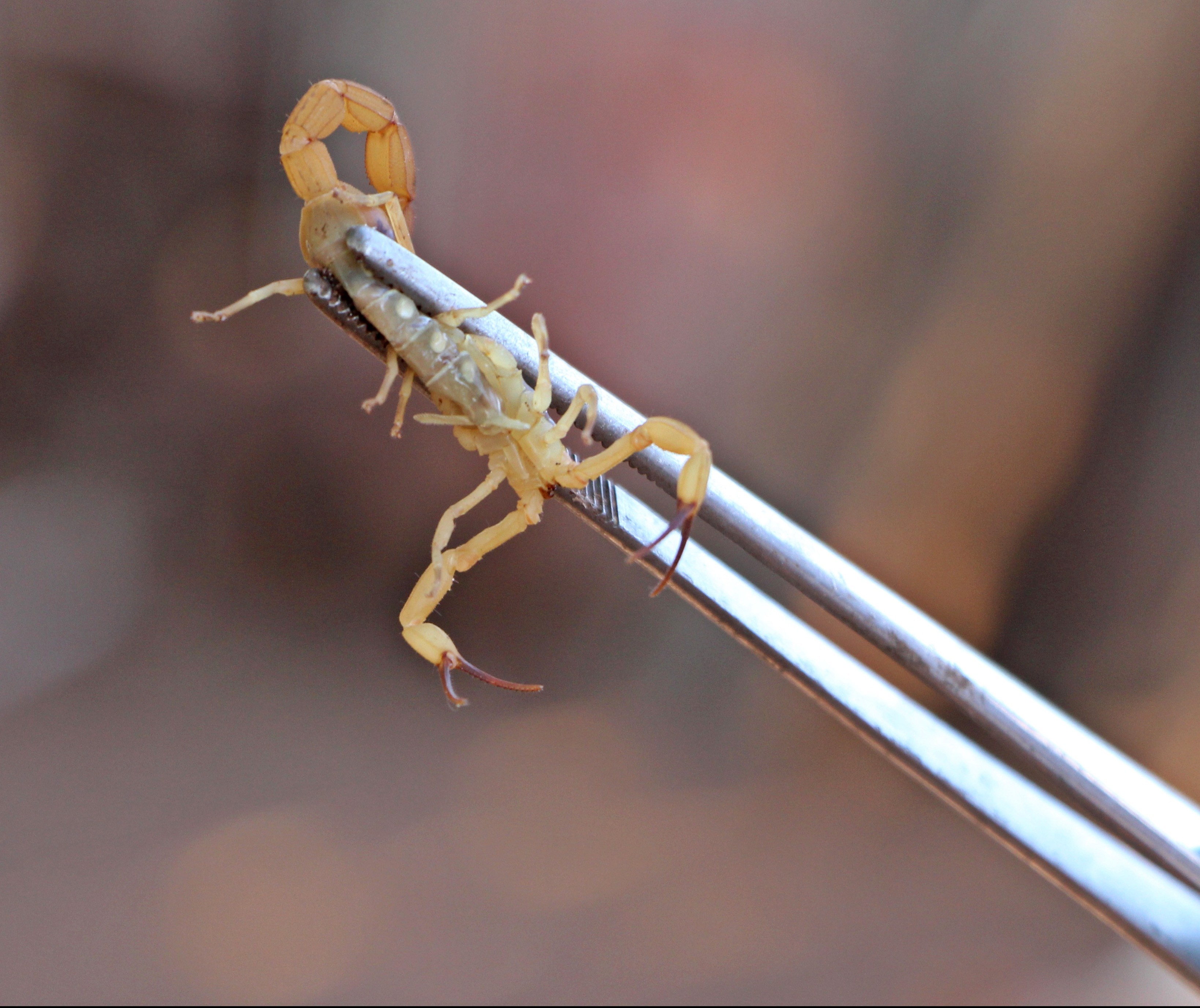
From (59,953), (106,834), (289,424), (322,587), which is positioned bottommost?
(59,953)

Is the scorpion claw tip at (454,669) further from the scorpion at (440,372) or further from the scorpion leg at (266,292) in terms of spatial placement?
the scorpion leg at (266,292)

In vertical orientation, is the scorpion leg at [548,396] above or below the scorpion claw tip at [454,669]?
above

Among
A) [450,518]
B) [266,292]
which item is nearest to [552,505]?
[450,518]

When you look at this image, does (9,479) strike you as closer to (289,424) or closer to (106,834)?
(289,424)

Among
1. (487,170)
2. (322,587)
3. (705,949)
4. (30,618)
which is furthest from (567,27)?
(705,949)

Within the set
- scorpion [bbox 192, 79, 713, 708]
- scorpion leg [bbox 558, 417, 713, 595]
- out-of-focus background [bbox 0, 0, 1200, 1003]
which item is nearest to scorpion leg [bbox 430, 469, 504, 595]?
scorpion [bbox 192, 79, 713, 708]

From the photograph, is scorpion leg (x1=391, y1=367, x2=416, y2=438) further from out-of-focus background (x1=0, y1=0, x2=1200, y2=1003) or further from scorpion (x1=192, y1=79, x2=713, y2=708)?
out-of-focus background (x1=0, y1=0, x2=1200, y2=1003)

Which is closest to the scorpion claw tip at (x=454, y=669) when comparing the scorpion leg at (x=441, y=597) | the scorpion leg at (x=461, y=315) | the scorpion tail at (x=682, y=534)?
the scorpion leg at (x=441, y=597)
